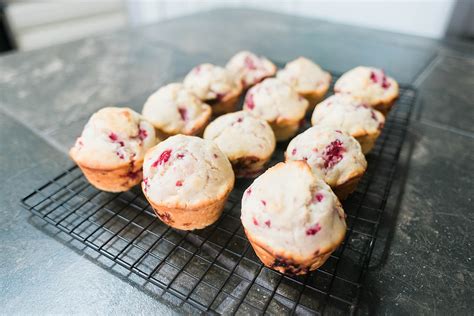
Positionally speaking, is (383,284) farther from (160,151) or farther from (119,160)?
(119,160)

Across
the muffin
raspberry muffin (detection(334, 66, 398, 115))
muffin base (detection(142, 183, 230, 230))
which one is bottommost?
muffin base (detection(142, 183, 230, 230))

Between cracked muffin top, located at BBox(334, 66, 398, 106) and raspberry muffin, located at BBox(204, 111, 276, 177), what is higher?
cracked muffin top, located at BBox(334, 66, 398, 106)

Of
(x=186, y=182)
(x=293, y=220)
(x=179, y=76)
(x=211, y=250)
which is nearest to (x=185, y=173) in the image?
(x=186, y=182)

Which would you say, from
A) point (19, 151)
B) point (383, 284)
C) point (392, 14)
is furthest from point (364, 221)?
point (392, 14)

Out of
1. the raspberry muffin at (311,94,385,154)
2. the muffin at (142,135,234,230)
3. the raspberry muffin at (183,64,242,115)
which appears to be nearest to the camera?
the muffin at (142,135,234,230)

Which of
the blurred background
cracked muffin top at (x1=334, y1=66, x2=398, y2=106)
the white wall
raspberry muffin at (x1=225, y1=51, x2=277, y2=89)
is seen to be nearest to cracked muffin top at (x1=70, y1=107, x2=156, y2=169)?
raspberry muffin at (x1=225, y1=51, x2=277, y2=89)

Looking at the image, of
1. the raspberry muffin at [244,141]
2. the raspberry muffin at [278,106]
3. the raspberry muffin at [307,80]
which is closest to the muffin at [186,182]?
the raspberry muffin at [244,141]

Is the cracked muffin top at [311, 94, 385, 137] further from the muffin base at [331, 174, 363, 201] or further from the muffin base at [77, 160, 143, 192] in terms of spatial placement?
the muffin base at [77, 160, 143, 192]
